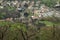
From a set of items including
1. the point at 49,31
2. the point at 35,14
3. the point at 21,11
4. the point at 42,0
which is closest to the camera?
the point at 49,31

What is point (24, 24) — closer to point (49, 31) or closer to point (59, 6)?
point (49, 31)

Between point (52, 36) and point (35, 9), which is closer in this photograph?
point (52, 36)

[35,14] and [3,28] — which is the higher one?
[3,28]

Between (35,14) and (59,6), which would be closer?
(35,14)

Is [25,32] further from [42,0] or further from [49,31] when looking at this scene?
[42,0]

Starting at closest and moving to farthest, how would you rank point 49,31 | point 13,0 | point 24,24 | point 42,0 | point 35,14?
point 49,31 → point 24,24 → point 35,14 → point 42,0 → point 13,0

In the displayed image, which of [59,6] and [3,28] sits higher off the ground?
[3,28]

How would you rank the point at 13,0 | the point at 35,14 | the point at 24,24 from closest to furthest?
the point at 24,24, the point at 35,14, the point at 13,0

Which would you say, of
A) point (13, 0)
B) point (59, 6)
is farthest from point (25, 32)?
point (13, 0)

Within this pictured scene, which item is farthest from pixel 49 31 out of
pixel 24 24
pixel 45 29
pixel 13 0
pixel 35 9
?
pixel 13 0

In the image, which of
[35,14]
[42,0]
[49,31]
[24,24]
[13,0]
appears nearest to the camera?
[49,31]
